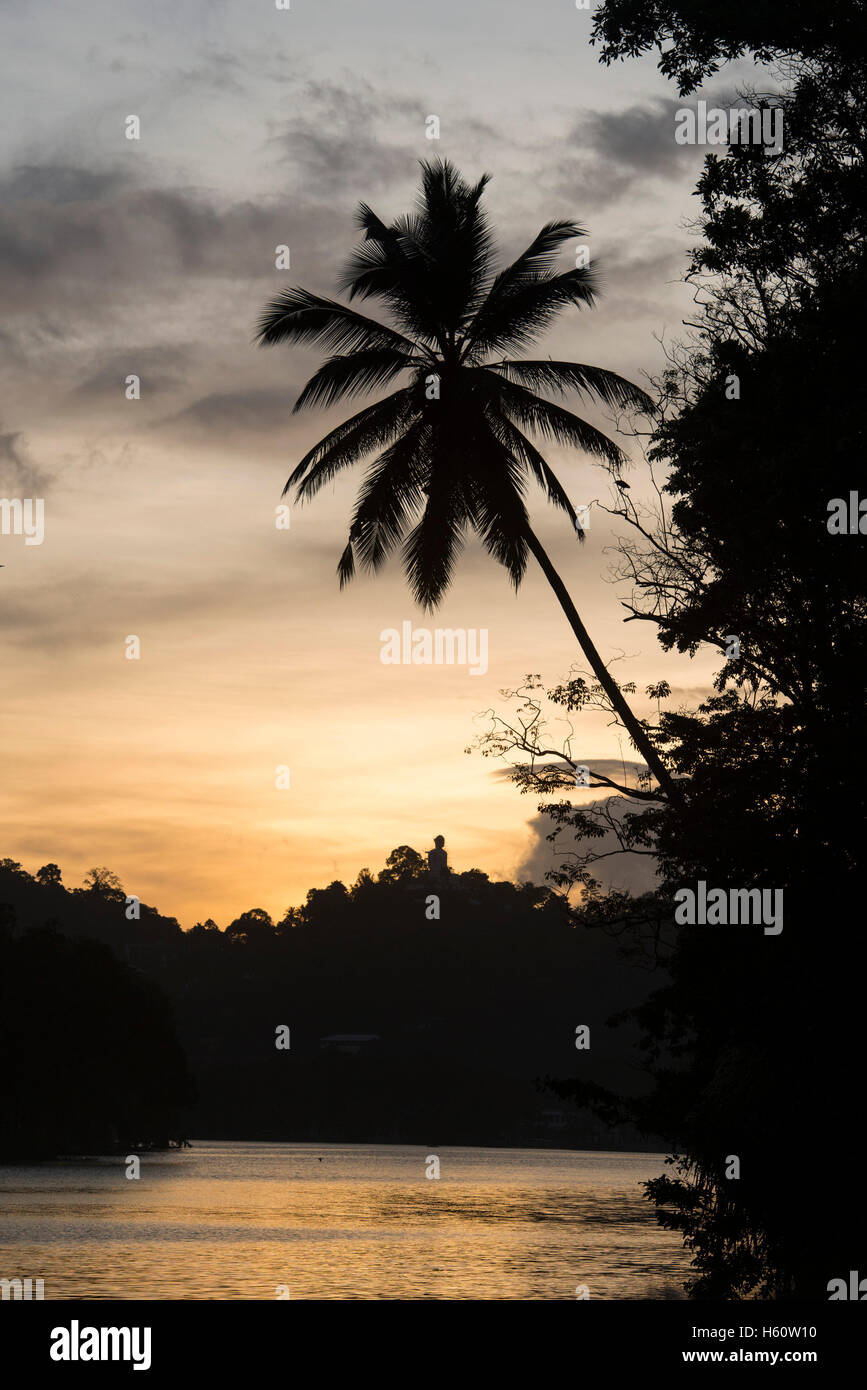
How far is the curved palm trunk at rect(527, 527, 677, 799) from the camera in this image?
24.2 m

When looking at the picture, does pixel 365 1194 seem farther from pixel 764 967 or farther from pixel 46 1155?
pixel 764 967

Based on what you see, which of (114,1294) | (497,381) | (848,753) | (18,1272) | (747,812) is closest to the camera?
(848,753)

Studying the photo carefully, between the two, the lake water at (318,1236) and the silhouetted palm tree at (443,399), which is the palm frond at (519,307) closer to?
the silhouetted palm tree at (443,399)

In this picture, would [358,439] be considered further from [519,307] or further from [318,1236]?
[318,1236]

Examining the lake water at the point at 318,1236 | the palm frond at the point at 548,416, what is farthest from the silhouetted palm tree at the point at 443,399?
the lake water at the point at 318,1236

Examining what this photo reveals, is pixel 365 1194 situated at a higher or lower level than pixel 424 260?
lower

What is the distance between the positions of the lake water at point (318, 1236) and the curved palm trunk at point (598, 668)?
19.3 meters

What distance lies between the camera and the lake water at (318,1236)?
47.1m

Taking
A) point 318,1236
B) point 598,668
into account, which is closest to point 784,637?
point 598,668

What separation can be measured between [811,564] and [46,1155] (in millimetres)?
107321

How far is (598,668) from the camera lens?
986 inches

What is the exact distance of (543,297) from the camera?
2644 cm
